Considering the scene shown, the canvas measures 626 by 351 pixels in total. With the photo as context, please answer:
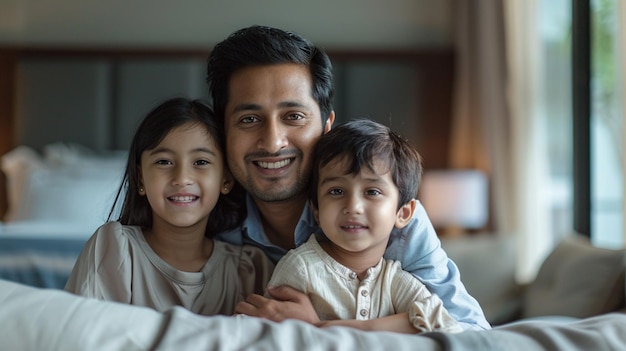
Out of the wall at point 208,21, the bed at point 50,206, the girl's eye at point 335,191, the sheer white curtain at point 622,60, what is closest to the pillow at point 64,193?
the bed at point 50,206

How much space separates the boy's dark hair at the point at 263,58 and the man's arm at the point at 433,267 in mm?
248

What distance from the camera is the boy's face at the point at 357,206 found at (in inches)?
38.9

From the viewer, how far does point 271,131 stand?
1.11 metres

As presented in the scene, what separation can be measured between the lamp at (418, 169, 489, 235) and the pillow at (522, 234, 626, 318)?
156cm

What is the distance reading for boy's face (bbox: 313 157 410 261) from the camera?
99cm

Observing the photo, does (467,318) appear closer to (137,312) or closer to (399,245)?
(399,245)

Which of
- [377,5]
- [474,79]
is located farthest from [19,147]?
[474,79]

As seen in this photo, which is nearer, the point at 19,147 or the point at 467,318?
the point at 467,318

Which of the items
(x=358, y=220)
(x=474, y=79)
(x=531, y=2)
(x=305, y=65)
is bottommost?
(x=358, y=220)

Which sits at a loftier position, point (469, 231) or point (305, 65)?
point (305, 65)

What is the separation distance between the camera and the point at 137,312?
70 cm

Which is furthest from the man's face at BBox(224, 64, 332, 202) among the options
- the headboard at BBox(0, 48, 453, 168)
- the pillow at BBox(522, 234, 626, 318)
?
the headboard at BBox(0, 48, 453, 168)

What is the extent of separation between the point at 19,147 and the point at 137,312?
4.27m

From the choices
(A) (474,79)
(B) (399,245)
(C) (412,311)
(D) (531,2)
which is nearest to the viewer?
(C) (412,311)
